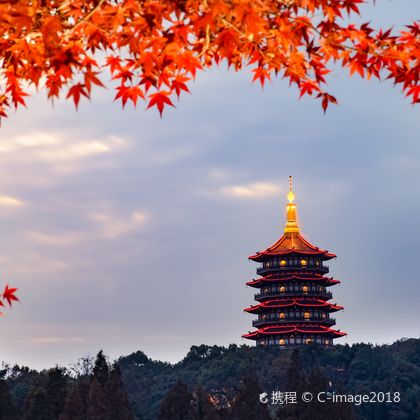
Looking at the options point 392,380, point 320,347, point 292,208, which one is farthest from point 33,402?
point 292,208

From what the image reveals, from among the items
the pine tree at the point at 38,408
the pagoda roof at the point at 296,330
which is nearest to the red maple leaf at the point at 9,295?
the pine tree at the point at 38,408

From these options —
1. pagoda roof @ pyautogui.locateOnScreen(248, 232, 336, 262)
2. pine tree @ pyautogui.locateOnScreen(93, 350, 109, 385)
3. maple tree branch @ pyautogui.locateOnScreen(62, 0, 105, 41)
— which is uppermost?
pagoda roof @ pyautogui.locateOnScreen(248, 232, 336, 262)

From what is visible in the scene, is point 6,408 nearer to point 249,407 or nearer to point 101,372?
point 101,372

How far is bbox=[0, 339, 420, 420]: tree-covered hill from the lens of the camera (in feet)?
149

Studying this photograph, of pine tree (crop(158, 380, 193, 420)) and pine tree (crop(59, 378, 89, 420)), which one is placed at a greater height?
pine tree (crop(158, 380, 193, 420))

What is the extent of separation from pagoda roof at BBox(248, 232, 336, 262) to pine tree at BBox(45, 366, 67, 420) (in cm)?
3902

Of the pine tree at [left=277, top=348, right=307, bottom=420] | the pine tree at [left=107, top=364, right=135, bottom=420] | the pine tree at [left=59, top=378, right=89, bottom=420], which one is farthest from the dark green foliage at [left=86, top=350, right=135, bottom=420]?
the pine tree at [left=277, top=348, right=307, bottom=420]

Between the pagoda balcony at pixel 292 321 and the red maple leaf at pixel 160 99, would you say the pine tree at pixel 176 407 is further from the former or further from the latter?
the red maple leaf at pixel 160 99

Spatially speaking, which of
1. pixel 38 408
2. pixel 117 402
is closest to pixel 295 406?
pixel 117 402

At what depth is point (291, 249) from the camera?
84312 millimetres

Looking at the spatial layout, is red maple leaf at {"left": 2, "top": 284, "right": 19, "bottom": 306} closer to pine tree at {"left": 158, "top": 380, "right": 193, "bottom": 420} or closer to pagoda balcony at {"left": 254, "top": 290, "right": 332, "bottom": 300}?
pine tree at {"left": 158, "top": 380, "right": 193, "bottom": 420}

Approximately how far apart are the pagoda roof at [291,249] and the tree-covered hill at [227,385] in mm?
9959

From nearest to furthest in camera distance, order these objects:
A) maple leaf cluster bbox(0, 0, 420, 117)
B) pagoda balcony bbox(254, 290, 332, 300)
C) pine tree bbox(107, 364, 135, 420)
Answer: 1. maple leaf cluster bbox(0, 0, 420, 117)
2. pine tree bbox(107, 364, 135, 420)
3. pagoda balcony bbox(254, 290, 332, 300)

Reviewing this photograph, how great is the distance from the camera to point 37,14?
20.7 ft
